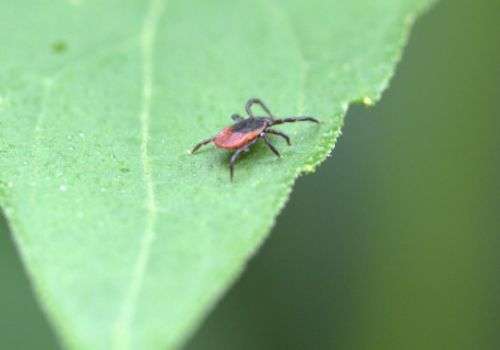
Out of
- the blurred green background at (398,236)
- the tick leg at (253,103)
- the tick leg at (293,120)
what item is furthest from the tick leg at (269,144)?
the blurred green background at (398,236)

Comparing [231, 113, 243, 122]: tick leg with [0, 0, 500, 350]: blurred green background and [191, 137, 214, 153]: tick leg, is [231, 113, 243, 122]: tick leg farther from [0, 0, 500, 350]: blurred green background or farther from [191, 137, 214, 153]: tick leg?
[0, 0, 500, 350]: blurred green background

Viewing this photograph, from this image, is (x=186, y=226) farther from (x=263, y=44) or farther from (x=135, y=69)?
(x=263, y=44)

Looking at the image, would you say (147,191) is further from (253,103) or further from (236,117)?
(253,103)

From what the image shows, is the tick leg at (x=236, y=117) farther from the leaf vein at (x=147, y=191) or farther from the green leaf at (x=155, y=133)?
the leaf vein at (x=147, y=191)

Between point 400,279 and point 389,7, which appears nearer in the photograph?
point 389,7

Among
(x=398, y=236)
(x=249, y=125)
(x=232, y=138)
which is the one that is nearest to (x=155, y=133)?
(x=232, y=138)

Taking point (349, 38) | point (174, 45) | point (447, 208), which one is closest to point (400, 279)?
point (447, 208)

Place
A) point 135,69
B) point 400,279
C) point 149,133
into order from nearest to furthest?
point 149,133
point 135,69
point 400,279
